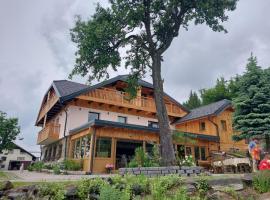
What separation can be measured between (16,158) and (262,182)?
50.2 meters

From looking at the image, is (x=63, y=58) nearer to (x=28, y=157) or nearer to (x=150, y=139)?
(x=150, y=139)

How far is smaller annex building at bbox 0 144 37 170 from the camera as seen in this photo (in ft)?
153

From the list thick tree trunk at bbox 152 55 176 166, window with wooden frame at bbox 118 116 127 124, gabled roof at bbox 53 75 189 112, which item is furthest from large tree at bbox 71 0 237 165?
window with wooden frame at bbox 118 116 127 124

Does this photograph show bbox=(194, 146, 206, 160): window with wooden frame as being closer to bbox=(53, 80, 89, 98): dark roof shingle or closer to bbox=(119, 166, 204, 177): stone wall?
bbox=(53, 80, 89, 98): dark roof shingle

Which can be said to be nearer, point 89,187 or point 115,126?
point 89,187

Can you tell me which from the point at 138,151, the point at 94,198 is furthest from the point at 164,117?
the point at 94,198

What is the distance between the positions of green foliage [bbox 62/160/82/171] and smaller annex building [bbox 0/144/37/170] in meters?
33.5

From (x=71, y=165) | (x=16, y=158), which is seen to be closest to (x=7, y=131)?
(x=71, y=165)

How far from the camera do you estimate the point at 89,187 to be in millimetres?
6379

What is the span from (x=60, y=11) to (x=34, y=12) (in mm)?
1238

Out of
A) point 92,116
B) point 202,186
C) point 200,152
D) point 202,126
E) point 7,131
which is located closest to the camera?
point 202,186

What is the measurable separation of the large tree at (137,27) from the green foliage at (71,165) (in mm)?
5632

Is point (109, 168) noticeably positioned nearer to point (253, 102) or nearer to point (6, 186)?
point (253, 102)

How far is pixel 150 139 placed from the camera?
18.5m
